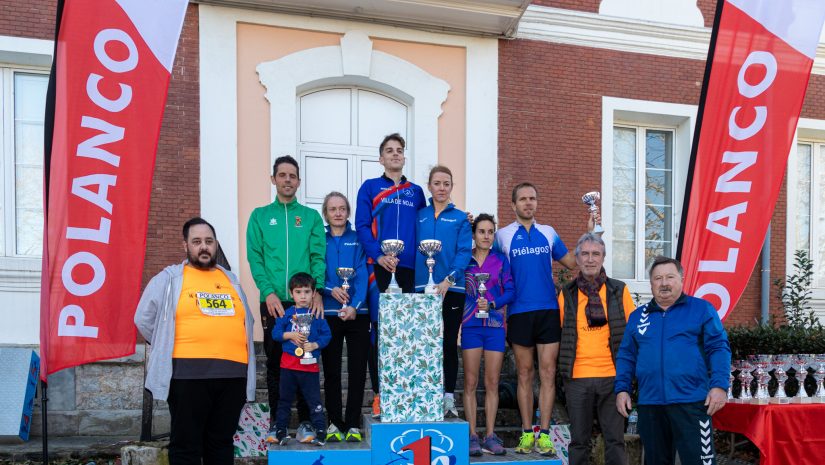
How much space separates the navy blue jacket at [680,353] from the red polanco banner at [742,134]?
1.43 meters

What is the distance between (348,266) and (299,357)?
33.0 inches

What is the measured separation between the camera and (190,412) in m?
5.08

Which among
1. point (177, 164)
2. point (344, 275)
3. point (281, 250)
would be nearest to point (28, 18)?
point (177, 164)

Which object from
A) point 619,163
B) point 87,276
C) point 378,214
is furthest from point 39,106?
point 619,163

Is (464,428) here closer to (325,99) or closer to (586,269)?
(586,269)

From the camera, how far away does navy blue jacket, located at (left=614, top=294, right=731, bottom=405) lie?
16.2ft

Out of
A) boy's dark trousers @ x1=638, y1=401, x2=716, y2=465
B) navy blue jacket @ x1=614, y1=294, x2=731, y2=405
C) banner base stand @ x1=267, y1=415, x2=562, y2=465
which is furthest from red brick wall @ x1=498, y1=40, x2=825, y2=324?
boy's dark trousers @ x1=638, y1=401, x2=716, y2=465

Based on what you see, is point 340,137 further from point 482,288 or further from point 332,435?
point 332,435

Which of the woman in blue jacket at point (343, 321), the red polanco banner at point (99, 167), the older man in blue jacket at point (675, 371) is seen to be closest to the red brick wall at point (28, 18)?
the red polanco banner at point (99, 167)

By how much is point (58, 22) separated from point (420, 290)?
11.0 ft

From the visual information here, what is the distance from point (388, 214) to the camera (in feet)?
20.4

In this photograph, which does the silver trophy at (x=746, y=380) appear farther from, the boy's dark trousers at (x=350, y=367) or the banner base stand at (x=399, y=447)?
the boy's dark trousers at (x=350, y=367)

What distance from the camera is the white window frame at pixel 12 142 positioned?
8367 mm

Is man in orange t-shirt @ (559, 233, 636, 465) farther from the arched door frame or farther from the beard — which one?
the arched door frame
